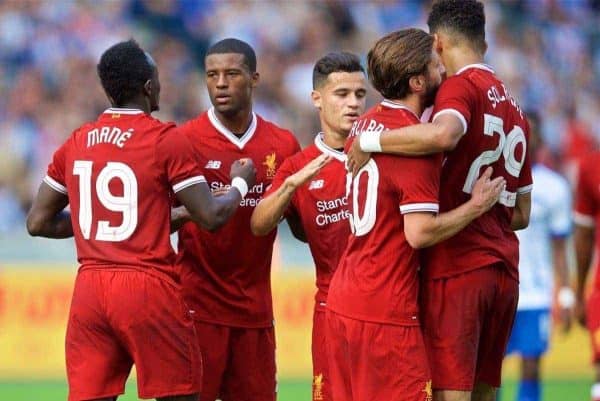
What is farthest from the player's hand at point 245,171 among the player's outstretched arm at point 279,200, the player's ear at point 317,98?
the player's ear at point 317,98

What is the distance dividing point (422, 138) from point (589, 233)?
141 inches

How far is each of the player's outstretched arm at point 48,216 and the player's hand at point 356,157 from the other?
167 cm

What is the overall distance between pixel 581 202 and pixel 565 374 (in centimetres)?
529

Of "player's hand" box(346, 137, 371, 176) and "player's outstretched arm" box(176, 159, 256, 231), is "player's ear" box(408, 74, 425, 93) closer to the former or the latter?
"player's hand" box(346, 137, 371, 176)

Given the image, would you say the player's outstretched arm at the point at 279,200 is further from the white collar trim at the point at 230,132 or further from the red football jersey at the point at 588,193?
the red football jersey at the point at 588,193

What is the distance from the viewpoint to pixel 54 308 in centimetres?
1328

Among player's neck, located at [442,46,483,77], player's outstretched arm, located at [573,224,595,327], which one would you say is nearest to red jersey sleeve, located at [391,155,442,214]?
player's neck, located at [442,46,483,77]

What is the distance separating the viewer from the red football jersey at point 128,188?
6.44m

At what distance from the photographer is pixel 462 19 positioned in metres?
6.25

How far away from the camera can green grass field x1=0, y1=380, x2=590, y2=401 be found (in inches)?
477

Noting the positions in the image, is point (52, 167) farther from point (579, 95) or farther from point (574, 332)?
point (579, 95)

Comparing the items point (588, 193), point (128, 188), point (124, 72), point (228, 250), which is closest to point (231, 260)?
point (228, 250)

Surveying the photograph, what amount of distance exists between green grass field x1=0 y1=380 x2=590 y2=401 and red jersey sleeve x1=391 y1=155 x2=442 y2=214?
6.47 metres

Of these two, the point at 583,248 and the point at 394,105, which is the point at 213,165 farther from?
the point at 583,248
